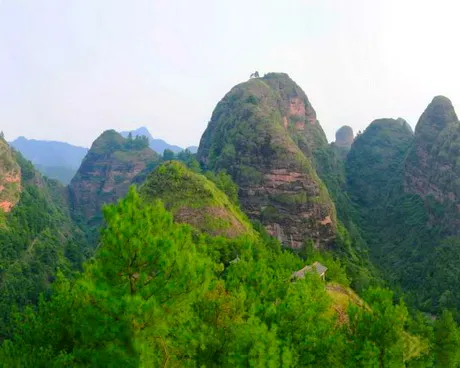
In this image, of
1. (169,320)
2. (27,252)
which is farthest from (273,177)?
(169,320)

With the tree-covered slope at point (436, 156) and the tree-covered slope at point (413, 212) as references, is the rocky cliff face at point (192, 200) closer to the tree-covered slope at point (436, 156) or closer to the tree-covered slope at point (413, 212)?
the tree-covered slope at point (413, 212)

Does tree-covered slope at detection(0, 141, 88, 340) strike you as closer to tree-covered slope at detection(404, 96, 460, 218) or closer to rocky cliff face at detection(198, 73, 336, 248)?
rocky cliff face at detection(198, 73, 336, 248)

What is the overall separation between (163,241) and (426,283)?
96817mm

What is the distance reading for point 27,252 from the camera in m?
101

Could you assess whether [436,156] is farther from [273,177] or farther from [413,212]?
[273,177]

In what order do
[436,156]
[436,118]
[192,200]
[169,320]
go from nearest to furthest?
[169,320], [192,200], [436,156], [436,118]

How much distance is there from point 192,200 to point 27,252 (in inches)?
2085

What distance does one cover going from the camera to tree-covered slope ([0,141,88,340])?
85.3 metres

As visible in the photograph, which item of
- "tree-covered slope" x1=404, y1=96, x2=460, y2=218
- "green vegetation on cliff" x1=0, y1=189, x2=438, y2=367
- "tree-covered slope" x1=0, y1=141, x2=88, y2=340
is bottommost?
"tree-covered slope" x1=0, y1=141, x2=88, y2=340

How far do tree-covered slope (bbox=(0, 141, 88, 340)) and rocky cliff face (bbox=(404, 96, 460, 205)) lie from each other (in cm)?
10577

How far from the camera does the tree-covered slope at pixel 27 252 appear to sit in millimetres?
85312

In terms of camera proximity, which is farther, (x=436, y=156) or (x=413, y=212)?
(x=413, y=212)

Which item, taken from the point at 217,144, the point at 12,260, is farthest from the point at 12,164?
the point at 217,144

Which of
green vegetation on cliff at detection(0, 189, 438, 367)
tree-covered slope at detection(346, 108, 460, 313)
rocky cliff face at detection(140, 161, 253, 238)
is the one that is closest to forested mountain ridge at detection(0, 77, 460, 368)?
green vegetation on cliff at detection(0, 189, 438, 367)
